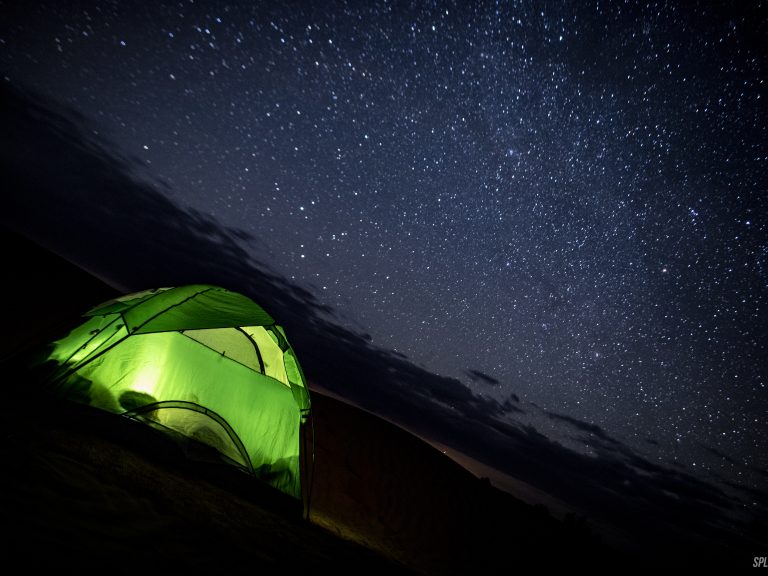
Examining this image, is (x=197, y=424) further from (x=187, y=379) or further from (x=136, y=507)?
(x=136, y=507)

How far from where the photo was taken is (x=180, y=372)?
188 inches

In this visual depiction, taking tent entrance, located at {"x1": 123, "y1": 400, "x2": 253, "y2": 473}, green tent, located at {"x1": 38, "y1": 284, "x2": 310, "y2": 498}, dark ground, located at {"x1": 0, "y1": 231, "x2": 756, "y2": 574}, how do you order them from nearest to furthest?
dark ground, located at {"x1": 0, "y1": 231, "x2": 756, "y2": 574} → green tent, located at {"x1": 38, "y1": 284, "x2": 310, "y2": 498} → tent entrance, located at {"x1": 123, "y1": 400, "x2": 253, "y2": 473}

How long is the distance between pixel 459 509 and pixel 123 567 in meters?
15.0

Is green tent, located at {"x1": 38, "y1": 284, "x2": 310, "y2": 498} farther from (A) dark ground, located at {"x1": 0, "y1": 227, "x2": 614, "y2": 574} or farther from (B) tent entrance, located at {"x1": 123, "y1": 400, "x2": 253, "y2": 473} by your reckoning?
(A) dark ground, located at {"x1": 0, "y1": 227, "x2": 614, "y2": 574}

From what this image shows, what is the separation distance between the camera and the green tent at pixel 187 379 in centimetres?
421

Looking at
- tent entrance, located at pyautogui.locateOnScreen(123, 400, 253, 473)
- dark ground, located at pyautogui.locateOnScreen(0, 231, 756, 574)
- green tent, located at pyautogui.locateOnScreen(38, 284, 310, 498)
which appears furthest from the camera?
tent entrance, located at pyautogui.locateOnScreen(123, 400, 253, 473)

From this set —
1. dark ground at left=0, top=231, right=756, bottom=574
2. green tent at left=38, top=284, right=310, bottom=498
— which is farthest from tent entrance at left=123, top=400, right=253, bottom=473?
dark ground at left=0, top=231, right=756, bottom=574

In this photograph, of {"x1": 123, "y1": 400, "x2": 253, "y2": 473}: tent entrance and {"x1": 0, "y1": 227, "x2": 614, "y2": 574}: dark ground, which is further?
{"x1": 123, "y1": 400, "x2": 253, "y2": 473}: tent entrance

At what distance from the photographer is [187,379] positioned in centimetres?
476

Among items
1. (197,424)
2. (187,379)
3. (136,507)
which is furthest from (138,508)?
(187,379)

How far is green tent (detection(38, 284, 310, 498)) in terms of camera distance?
13.8ft

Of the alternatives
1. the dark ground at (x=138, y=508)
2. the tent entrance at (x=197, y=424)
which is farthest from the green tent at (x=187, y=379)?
the dark ground at (x=138, y=508)

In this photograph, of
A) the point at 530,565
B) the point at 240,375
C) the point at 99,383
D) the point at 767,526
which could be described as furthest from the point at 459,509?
the point at 767,526

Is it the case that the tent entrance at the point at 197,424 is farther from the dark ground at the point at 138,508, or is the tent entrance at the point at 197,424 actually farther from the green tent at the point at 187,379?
the dark ground at the point at 138,508
